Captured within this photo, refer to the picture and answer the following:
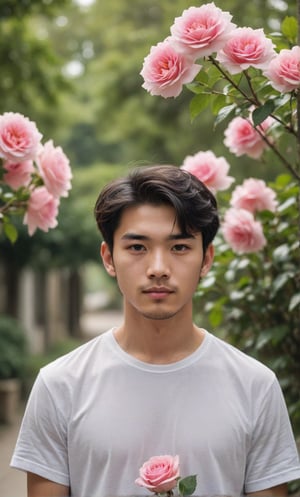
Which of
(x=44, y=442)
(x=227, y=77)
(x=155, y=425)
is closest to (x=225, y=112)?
(x=227, y=77)

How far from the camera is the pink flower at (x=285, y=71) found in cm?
243

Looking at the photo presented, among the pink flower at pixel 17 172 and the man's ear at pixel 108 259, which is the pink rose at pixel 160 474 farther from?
the pink flower at pixel 17 172

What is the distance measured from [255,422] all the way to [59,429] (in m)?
0.52

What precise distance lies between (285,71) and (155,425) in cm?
111

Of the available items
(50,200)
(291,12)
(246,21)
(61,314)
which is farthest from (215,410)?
(61,314)

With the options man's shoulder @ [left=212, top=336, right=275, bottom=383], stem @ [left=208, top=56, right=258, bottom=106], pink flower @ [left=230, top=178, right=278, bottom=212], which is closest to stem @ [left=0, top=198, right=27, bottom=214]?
pink flower @ [left=230, top=178, right=278, bottom=212]

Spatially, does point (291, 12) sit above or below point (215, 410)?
above

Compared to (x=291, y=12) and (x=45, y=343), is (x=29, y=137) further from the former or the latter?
(x=45, y=343)

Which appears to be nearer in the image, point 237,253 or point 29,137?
point 29,137

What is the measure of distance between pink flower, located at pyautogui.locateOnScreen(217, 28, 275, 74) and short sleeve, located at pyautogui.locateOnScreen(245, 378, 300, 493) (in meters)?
0.97

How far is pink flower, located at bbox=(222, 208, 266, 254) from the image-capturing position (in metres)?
3.57

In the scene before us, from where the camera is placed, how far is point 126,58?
12672 mm

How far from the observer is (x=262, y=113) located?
101 inches

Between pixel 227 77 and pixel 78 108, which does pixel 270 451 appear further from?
pixel 78 108
